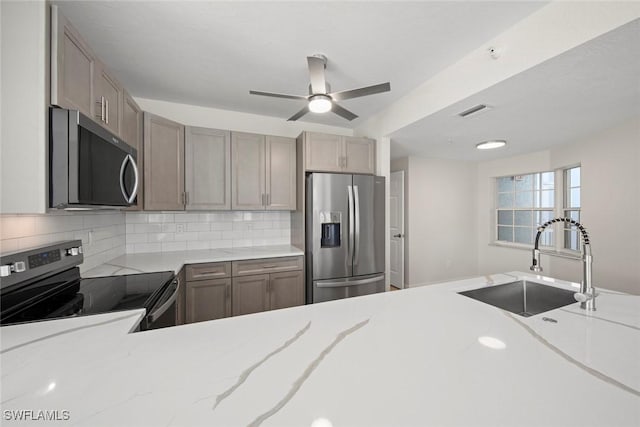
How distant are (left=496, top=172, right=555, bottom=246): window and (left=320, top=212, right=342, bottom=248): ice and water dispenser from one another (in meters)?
3.27

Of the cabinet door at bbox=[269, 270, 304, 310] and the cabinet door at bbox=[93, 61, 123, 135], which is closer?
the cabinet door at bbox=[93, 61, 123, 135]

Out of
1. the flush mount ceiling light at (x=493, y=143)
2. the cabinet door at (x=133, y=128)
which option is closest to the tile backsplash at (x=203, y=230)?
the cabinet door at (x=133, y=128)

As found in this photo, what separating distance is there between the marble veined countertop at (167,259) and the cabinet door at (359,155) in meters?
1.16

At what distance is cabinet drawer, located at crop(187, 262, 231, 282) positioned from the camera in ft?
7.70

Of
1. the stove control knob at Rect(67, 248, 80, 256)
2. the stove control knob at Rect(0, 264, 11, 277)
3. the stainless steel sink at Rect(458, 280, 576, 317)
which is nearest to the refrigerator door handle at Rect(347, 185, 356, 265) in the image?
the stainless steel sink at Rect(458, 280, 576, 317)

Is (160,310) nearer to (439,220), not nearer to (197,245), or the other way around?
(197,245)

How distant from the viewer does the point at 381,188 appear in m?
3.03

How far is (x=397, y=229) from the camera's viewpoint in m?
4.38

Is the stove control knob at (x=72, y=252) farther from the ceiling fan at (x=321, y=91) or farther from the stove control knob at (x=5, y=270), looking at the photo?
the ceiling fan at (x=321, y=91)

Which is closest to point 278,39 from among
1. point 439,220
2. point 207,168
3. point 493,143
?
point 207,168

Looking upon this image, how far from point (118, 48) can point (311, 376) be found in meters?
2.56

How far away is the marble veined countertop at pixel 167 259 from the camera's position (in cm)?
193

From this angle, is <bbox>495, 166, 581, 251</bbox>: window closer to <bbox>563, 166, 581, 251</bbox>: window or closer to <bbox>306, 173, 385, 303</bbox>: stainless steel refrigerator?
<bbox>563, 166, 581, 251</bbox>: window

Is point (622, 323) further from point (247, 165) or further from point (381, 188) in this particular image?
point (247, 165)
